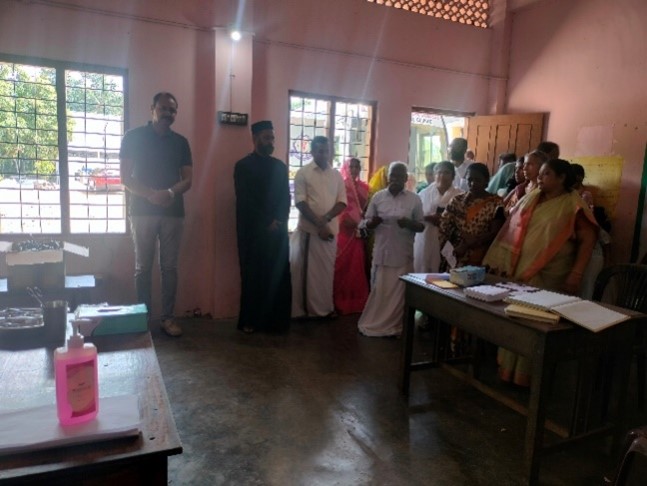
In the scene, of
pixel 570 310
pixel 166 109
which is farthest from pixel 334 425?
pixel 166 109

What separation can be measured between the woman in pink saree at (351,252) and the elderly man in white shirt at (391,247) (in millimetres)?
569

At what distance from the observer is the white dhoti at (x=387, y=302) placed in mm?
3895

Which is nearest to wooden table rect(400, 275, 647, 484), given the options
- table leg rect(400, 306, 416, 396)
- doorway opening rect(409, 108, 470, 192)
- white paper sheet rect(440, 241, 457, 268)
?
table leg rect(400, 306, 416, 396)

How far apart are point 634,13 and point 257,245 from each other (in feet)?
12.8

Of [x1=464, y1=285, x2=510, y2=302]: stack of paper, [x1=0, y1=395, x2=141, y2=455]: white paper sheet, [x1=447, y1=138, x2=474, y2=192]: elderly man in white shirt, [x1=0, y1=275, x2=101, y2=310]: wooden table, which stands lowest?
[x1=0, y1=275, x2=101, y2=310]: wooden table

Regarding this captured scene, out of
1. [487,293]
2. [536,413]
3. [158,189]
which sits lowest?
[536,413]

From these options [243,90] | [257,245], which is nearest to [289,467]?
[257,245]

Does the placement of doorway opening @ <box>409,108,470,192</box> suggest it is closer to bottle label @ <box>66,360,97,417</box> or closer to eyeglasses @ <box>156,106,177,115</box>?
eyeglasses @ <box>156,106,177,115</box>

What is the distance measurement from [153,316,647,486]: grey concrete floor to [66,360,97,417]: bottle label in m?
1.15

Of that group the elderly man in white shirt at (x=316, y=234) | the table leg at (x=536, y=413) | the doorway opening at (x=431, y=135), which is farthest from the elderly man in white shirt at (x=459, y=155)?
the table leg at (x=536, y=413)

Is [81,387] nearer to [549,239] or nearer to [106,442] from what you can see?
[106,442]

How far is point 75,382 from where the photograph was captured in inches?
39.4

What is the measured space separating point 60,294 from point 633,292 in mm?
3132

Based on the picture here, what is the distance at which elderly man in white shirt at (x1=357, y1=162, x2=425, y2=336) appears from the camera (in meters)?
3.79
